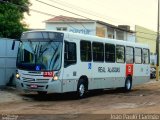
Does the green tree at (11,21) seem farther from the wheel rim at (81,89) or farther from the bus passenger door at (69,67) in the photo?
the bus passenger door at (69,67)

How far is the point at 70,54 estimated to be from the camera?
74.8 ft

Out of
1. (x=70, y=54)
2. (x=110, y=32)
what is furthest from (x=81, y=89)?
(x=110, y=32)

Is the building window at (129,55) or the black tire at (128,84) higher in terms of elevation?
the building window at (129,55)

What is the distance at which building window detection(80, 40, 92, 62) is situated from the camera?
24016 mm

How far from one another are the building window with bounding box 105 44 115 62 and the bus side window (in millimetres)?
3945

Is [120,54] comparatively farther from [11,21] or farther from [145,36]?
[145,36]

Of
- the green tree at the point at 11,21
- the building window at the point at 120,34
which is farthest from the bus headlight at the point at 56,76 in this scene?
the building window at the point at 120,34

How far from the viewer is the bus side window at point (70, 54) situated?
73.7 ft

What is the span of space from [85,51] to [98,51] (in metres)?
1.65

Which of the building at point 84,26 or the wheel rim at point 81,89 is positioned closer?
the wheel rim at point 81,89

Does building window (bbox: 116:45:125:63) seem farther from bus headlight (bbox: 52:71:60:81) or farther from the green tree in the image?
the green tree

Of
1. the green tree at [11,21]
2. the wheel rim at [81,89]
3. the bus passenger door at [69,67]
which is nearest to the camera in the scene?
the bus passenger door at [69,67]

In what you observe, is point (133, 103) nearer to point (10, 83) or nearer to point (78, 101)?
point (78, 101)

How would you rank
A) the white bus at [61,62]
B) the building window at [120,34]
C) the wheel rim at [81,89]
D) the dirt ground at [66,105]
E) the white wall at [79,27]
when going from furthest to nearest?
the building window at [120,34]
the white wall at [79,27]
the wheel rim at [81,89]
the white bus at [61,62]
the dirt ground at [66,105]
